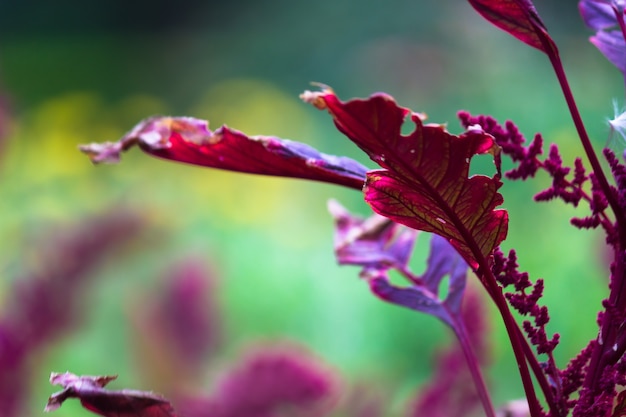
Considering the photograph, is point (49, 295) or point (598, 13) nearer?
point (598, 13)

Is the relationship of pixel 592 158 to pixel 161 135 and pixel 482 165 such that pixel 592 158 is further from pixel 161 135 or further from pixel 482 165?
pixel 482 165

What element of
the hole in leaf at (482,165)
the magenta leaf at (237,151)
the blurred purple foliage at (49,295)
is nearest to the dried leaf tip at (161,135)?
the magenta leaf at (237,151)

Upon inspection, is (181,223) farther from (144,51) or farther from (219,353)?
(144,51)

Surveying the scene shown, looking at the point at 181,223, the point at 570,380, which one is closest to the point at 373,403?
the point at 181,223

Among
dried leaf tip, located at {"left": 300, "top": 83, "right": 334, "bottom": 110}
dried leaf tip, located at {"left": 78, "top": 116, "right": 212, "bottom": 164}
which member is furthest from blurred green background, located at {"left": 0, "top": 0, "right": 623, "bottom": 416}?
dried leaf tip, located at {"left": 300, "top": 83, "right": 334, "bottom": 110}

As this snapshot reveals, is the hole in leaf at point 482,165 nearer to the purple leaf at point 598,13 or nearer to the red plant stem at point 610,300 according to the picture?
the purple leaf at point 598,13

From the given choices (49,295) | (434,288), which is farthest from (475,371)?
(49,295)
